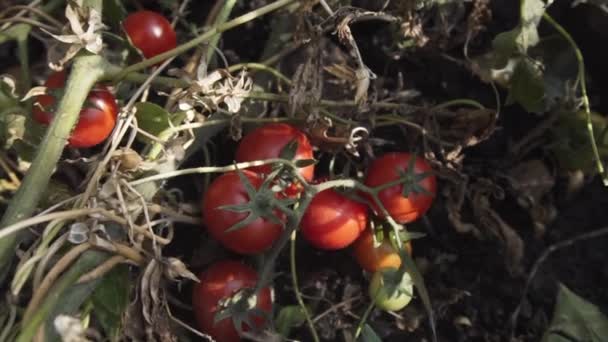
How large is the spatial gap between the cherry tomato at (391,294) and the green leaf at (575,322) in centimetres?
26

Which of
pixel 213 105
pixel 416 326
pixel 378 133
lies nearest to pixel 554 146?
pixel 378 133

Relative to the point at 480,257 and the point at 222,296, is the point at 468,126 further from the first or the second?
the point at 222,296

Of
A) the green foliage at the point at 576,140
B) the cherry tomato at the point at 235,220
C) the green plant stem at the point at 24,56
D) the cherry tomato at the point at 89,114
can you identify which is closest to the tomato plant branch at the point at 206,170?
the cherry tomato at the point at 235,220

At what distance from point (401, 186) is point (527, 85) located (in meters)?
0.30

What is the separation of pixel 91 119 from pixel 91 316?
1.03 ft

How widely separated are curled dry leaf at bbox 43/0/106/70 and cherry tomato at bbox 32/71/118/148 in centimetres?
7

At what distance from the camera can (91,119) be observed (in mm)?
1131

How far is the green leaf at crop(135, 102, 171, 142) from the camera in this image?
3.67 ft

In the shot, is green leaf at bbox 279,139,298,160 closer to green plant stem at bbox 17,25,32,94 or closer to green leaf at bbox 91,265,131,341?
green leaf at bbox 91,265,131,341

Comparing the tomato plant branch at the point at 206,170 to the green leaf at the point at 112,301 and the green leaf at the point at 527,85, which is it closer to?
the green leaf at the point at 112,301

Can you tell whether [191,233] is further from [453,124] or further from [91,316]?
[453,124]

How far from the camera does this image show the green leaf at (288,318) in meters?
1.15

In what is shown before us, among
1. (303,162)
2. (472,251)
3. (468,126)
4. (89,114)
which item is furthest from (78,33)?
(472,251)

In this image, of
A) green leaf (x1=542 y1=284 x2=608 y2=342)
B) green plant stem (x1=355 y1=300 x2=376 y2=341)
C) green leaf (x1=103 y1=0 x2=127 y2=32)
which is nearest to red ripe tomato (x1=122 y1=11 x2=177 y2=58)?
green leaf (x1=103 y1=0 x2=127 y2=32)
